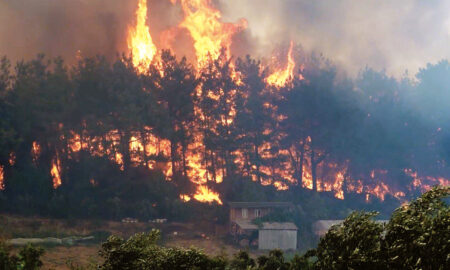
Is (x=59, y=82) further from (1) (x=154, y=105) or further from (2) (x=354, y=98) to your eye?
(2) (x=354, y=98)

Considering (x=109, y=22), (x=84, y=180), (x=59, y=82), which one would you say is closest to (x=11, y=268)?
(x=84, y=180)

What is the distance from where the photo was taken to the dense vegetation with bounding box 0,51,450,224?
59031mm

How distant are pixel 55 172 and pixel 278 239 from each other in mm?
33626

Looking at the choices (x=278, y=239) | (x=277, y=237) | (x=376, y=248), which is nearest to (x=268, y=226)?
(x=277, y=237)

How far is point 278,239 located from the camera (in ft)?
173

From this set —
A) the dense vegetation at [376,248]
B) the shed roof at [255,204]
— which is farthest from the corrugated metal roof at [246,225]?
the dense vegetation at [376,248]

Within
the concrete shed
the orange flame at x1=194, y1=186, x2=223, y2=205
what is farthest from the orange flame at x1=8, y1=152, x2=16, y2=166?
the concrete shed

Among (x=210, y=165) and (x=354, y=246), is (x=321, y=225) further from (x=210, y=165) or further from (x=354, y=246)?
(x=354, y=246)

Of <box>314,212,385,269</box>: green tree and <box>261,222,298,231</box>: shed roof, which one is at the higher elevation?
<box>314,212,385,269</box>: green tree

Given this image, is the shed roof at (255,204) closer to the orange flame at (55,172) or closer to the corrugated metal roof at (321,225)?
the corrugated metal roof at (321,225)

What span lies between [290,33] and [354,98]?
37.1 m

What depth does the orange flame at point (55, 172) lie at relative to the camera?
6269cm

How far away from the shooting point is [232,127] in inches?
2655

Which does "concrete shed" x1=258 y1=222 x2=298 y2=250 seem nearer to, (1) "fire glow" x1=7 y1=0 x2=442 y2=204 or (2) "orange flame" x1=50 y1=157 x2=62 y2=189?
(1) "fire glow" x1=7 y1=0 x2=442 y2=204
